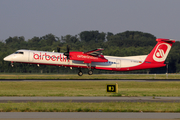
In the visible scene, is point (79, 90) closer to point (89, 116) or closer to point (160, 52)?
point (89, 116)

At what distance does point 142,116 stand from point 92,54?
3777 centimetres

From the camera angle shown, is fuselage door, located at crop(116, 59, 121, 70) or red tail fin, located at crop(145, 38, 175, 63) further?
red tail fin, located at crop(145, 38, 175, 63)

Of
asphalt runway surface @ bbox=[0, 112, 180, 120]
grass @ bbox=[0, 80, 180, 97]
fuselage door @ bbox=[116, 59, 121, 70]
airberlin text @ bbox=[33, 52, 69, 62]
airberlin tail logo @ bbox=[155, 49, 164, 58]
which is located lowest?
grass @ bbox=[0, 80, 180, 97]

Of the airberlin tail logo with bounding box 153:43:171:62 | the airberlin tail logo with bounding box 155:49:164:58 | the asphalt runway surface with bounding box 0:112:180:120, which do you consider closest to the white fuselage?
the airberlin tail logo with bounding box 153:43:171:62

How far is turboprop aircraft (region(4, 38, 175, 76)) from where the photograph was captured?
1858 inches

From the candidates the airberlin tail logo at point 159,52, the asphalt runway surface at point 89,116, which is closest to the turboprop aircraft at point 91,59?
the airberlin tail logo at point 159,52

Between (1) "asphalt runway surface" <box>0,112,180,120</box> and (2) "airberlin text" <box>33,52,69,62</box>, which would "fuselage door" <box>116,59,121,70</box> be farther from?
(1) "asphalt runway surface" <box>0,112,180,120</box>

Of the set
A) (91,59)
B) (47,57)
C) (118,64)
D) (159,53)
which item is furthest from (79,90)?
(159,53)

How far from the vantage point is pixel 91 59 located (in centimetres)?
5009

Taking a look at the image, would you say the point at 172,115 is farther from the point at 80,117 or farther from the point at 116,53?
the point at 116,53

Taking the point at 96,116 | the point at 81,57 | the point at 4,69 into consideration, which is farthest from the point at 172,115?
the point at 4,69

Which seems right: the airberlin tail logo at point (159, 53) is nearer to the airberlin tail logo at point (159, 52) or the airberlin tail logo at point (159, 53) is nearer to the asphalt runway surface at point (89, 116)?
the airberlin tail logo at point (159, 52)

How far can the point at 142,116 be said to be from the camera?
12781 mm

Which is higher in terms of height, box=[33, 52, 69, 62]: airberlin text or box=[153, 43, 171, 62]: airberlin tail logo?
box=[153, 43, 171, 62]: airberlin tail logo
